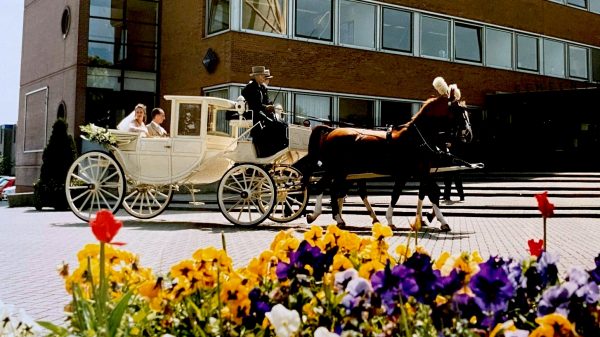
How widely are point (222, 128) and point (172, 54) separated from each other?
562 cm

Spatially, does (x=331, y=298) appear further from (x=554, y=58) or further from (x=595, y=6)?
(x=595, y=6)

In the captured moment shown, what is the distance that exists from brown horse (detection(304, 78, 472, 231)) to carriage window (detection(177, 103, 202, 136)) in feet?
6.68

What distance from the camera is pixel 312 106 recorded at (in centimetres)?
1995

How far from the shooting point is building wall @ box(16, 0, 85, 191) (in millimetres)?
22297

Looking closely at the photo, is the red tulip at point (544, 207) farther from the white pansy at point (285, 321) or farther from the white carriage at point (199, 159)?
the white carriage at point (199, 159)

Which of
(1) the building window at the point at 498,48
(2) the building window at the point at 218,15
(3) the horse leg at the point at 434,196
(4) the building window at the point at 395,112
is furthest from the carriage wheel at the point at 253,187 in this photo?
(1) the building window at the point at 498,48

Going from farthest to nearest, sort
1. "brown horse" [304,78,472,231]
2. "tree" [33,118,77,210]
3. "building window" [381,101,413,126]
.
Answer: "building window" [381,101,413,126] → "tree" [33,118,77,210] → "brown horse" [304,78,472,231]

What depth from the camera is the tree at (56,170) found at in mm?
16562

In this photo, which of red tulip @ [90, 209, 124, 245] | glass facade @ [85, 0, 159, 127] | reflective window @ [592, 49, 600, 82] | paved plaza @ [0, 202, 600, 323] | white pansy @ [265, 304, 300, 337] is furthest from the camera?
reflective window @ [592, 49, 600, 82]

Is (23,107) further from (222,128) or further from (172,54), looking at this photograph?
(222,128)

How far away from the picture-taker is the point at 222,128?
1747 cm

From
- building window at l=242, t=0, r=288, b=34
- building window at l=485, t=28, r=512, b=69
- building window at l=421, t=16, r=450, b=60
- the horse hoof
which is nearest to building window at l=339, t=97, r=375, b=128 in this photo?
building window at l=242, t=0, r=288, b=34

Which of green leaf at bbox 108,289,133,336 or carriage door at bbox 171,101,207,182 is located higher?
carriage door at bbox 171,101,207,182

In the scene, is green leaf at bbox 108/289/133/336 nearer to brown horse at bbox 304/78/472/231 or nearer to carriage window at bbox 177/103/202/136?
brown horse at bbox 304/78/472/231
